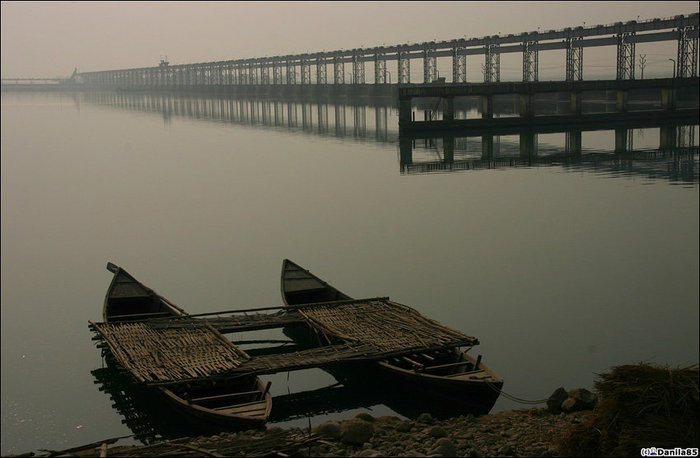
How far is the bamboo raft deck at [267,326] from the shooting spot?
10672mm

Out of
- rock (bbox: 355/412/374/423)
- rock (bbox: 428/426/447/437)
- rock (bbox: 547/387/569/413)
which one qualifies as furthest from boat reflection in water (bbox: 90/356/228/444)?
rock (bbox: 547/387/569/413)

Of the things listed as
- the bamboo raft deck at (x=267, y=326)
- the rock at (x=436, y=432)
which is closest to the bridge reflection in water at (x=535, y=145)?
the bamboo raft deck at (x=267, y=326)

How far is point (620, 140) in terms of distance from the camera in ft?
159

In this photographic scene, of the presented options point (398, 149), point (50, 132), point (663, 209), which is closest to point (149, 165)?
point (398, 149)

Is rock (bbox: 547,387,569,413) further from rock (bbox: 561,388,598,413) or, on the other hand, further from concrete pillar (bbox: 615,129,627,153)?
concrete pillar (bbox: 615,129,627,153)

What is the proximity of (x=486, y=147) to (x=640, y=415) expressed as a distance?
39468 millimetres

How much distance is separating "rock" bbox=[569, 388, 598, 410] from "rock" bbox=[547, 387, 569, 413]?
11 centimetres

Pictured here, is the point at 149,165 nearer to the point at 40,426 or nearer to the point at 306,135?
the point at 306,135

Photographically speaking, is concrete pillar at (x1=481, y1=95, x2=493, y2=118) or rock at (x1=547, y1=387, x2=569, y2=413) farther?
concrete pillar at (x1=481, y1=95, x2=493, y2=118)

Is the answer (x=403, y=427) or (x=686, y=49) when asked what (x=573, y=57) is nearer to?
(x=686, y=49)

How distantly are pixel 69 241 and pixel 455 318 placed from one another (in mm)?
12272

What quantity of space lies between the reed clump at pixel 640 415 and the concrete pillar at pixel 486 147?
109 ft

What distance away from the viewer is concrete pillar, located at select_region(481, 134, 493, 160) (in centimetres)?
4139

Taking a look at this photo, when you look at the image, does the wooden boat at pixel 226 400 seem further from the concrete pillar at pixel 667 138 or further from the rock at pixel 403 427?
the concrete pillar at pixel 667 138
